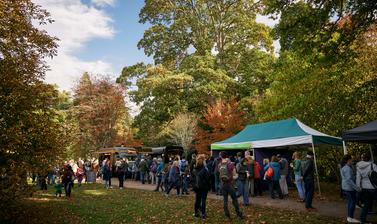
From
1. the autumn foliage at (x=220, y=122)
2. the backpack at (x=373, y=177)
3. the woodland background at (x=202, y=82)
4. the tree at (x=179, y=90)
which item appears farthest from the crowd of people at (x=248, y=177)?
the tree at (x=179, y=90)

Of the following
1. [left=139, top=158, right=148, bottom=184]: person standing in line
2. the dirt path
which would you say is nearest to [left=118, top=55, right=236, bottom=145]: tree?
[left=139, top=158, right=148, bottom=184]: person standing in line

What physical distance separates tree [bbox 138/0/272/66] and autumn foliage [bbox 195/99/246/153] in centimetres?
706

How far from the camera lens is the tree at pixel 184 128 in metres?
33.1

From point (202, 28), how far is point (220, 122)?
37.7 ft

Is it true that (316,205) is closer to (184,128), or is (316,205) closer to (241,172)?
(241,172)

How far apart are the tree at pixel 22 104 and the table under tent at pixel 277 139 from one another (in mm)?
8984

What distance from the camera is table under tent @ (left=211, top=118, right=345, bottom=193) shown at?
14.3 m

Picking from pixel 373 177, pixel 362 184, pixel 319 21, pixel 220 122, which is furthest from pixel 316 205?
pixel 220 122

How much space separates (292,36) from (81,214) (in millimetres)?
9525

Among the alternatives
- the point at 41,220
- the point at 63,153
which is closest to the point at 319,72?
the point at 63,153

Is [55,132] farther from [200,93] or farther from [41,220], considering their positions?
[200,93]

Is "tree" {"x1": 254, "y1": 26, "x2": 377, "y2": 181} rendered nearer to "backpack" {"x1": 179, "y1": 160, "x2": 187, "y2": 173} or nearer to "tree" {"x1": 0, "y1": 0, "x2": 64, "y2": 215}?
"backpack" {"x1": 179, "y1": 160, "x2": 187, "y2": 173}

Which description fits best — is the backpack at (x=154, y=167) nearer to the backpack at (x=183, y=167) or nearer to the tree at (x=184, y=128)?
the backpack at (x=183, y=167)

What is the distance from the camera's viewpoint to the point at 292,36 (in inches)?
457
